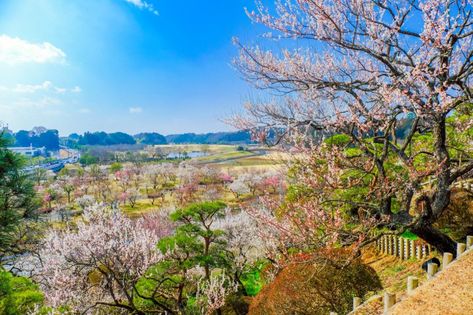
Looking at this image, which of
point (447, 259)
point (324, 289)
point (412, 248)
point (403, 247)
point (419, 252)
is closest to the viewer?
point (447, 259)

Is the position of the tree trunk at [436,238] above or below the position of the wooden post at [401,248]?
above

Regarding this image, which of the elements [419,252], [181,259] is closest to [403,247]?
[419,252]

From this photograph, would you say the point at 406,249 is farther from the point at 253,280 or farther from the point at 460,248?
the point at 253,280

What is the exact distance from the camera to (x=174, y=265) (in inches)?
432

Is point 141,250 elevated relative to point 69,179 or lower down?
elevated

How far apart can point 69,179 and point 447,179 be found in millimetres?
71152

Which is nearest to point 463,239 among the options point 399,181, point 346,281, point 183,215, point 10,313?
point 346,281

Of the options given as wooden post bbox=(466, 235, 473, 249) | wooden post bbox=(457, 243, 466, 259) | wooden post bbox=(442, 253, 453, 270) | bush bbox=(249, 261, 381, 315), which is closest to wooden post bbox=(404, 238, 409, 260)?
wooden post bbox=(466, 235, 473, 249)

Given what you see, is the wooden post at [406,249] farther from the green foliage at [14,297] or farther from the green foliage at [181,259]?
the green foliage at [14,297]

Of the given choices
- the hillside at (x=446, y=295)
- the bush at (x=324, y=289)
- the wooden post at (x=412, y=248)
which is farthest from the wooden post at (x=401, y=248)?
the hillside at (x=446, y=295)

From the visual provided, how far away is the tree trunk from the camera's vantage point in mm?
6285

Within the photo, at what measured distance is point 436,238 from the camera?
6629 mm

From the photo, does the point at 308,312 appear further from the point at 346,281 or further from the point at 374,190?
the point at 374,190

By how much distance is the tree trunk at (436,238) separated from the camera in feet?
20.6
